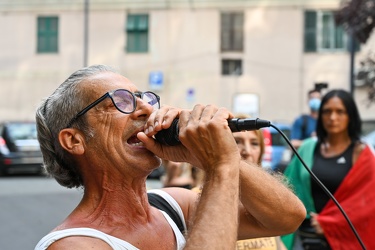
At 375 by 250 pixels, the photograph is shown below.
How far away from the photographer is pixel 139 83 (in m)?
25.7

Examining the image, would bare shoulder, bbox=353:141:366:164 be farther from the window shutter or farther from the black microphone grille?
the window shutter

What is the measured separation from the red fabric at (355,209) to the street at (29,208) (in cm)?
427

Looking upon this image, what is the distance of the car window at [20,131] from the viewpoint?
16.7 m

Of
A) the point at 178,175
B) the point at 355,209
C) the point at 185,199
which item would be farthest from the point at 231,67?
the point at 185,199

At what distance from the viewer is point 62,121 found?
6.79 ft

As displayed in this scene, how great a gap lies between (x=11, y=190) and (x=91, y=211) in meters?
12.8

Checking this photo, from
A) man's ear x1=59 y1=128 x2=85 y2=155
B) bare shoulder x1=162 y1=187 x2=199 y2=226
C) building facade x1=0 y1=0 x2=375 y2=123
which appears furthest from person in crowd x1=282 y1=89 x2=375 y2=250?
building facade x1=0 y1=0 x2=375 y2=123

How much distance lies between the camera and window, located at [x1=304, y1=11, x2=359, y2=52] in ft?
80.5

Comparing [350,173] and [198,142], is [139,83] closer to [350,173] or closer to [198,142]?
[350,173]

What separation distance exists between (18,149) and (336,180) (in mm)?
13274

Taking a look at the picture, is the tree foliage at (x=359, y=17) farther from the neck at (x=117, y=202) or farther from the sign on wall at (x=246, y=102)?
the sign on wall at (x=246, y=102)

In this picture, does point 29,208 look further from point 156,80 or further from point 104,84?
point 156,80

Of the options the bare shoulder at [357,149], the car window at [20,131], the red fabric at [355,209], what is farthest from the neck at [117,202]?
the car window at [20,131]

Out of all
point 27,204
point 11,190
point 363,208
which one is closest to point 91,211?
point 363,208
